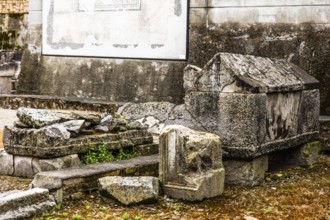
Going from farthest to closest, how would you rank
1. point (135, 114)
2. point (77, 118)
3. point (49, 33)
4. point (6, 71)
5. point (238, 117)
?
point (6, 71), point (49, 33), point (135, 114), point (77, 118), point (238, 117)

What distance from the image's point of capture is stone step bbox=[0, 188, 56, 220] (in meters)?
5.31

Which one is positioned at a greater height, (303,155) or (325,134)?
(325,134)

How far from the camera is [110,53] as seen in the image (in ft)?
38.4

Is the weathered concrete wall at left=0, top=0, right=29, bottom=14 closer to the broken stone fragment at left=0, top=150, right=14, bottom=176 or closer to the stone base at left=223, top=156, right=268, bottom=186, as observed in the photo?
the broken stone fragment at left=0, top=150, right=14, bottom=176

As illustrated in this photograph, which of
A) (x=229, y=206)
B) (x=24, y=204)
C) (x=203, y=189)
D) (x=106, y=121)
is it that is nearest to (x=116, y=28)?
(x=106, y=121)

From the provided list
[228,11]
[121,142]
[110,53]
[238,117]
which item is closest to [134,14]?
[110,53]

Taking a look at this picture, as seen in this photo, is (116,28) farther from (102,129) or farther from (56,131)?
(56,131)

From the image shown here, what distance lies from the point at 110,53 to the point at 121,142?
15.1 feet

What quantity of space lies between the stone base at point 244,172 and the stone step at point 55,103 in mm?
4099

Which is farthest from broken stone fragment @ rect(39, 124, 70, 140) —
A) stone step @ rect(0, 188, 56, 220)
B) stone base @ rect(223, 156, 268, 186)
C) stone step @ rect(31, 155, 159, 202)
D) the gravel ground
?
stone base @ rect(223, 156, 268, 186)

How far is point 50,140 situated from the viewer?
663 centimetres

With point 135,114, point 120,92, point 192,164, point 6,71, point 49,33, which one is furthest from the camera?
point 6,71

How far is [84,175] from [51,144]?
2.30ft

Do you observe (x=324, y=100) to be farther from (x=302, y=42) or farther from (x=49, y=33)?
(x=49, y=33)
